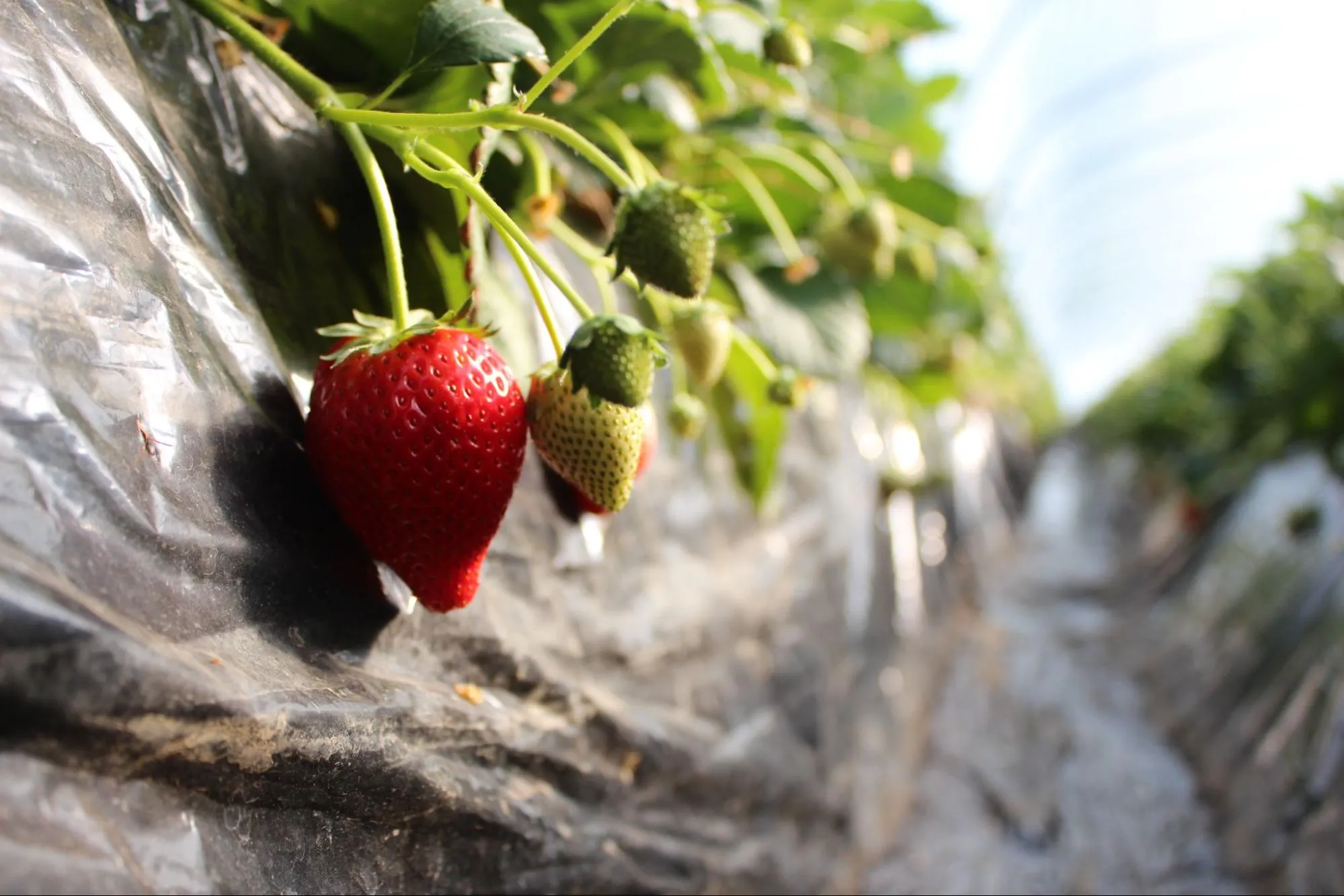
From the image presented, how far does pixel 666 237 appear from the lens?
18.1 inches

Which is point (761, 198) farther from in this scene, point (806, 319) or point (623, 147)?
point (623, 147)

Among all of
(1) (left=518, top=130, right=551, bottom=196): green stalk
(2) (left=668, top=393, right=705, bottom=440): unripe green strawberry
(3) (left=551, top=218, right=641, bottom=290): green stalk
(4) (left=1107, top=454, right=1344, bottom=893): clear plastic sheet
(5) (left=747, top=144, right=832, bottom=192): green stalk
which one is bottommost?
(4) (left=1107, top=454, right=1344, bottom=893): clear plastic sheet

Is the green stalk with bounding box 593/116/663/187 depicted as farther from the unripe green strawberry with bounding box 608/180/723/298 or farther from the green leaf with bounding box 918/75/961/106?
the green leaf with bounding box 918/75/961/106

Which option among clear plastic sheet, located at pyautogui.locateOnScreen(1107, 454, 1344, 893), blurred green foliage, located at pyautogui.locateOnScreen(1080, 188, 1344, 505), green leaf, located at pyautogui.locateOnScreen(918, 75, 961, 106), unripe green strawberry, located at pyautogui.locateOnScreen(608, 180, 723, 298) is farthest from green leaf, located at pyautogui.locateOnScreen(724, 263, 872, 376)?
blurred green foliage, located at pyautogui.locateOnScreen(1080, 188, 1344, 505)

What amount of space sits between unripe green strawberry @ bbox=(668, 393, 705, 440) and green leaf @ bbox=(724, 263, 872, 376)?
→ 0.14 m

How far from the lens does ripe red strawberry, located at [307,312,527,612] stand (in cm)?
43

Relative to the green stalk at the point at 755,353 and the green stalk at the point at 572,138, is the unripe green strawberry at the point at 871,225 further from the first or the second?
the green stalk at the point at 572,138

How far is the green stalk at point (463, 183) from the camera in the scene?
17.2 inches

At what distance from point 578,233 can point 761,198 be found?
186 mm

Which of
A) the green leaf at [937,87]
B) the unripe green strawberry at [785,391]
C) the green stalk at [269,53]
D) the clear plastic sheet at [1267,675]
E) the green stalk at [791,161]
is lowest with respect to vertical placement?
the clear plastic sheet at [1267,675]

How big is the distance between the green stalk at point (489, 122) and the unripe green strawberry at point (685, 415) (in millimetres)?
320

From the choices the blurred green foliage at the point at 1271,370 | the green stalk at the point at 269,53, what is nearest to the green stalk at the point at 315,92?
the green stalk at the point at 269,53

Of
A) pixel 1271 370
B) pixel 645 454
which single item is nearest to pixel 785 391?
pixel 645 454

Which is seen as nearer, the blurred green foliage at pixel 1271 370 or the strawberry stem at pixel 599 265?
the strawberry stem at pixel 599 265
